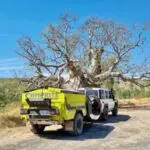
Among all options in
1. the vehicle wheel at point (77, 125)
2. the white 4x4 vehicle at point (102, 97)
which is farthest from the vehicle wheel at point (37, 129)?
the white 4x4 vehicle at point (102, 97)

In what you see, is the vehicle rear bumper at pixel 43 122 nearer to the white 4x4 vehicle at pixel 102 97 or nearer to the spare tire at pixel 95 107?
the spare tire at pixel 95 107

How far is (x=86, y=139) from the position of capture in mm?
16500

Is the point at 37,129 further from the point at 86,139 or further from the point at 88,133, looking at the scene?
the point at 86,139

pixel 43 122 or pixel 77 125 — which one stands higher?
pixel 43 122

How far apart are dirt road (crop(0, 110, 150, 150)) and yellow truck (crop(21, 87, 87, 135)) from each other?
25.0 inches

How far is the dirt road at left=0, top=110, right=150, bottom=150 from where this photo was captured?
1462 cm

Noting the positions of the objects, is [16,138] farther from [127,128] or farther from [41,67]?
[41,67]

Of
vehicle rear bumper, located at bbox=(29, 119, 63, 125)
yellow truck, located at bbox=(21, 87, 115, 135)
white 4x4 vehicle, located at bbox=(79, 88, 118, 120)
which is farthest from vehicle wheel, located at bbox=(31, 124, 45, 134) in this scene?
white 4x4 vehicle, located at bbox=(79, 88, 118, 120)

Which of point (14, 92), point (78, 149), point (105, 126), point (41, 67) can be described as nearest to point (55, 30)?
point (41, 67)

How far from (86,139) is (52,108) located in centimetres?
189

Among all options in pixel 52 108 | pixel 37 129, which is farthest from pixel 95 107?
pixel 52 108

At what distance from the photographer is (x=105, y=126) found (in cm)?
2086

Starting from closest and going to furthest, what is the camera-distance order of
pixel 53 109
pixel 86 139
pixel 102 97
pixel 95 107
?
pixel 53 109, pixel 86 139, pixel 95 107, pixel 102 97

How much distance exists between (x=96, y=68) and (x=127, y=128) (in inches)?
823
